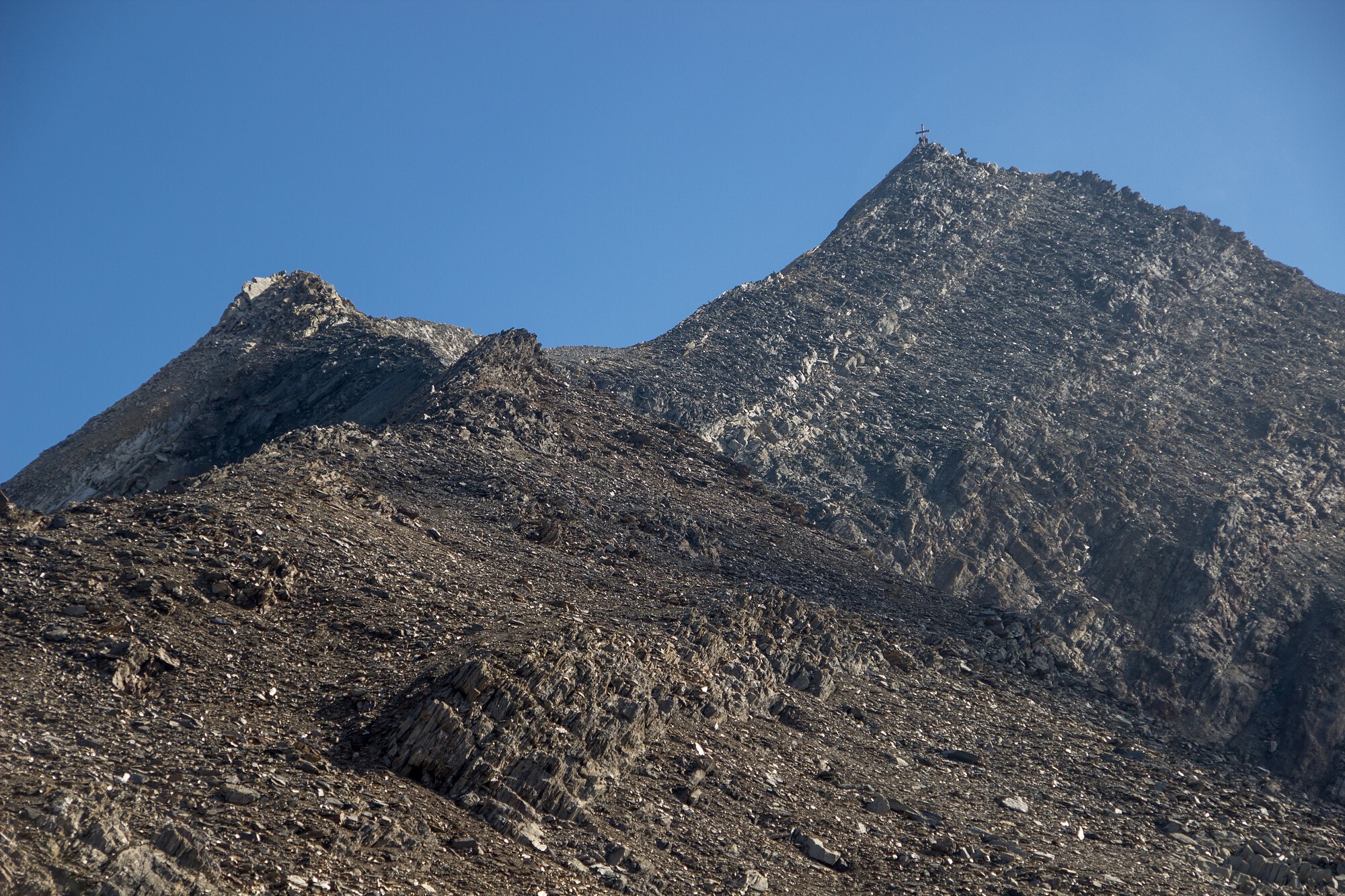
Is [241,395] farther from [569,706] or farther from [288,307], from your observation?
[569,706]

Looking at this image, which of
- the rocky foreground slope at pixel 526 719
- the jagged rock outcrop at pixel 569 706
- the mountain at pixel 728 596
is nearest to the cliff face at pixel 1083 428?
the mountain at pixel 728 596

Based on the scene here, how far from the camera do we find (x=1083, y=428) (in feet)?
209

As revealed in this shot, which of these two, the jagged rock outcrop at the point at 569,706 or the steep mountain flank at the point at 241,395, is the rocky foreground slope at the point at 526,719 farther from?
the steep mountain flank at the point at 241,395

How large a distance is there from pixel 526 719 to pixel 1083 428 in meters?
48.2

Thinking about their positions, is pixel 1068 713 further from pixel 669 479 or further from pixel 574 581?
pixel 669 479

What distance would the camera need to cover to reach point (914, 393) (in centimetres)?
6544

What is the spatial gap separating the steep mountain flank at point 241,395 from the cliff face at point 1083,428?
12250mm

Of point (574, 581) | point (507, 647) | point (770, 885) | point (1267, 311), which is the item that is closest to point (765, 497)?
point (574, 581)

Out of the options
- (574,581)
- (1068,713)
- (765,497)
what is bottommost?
(1068,713)

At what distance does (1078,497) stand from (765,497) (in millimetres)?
20925

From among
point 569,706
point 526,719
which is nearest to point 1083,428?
point 569,706

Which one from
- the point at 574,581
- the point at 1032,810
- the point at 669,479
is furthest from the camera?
the point at 669,479

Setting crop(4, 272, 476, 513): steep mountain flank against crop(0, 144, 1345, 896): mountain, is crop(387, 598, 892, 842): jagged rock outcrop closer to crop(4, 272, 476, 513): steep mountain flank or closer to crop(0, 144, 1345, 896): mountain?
crop(0, 144, 1345, 896): mountain

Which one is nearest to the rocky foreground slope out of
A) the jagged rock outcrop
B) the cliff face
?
the jagged rock outcrop
